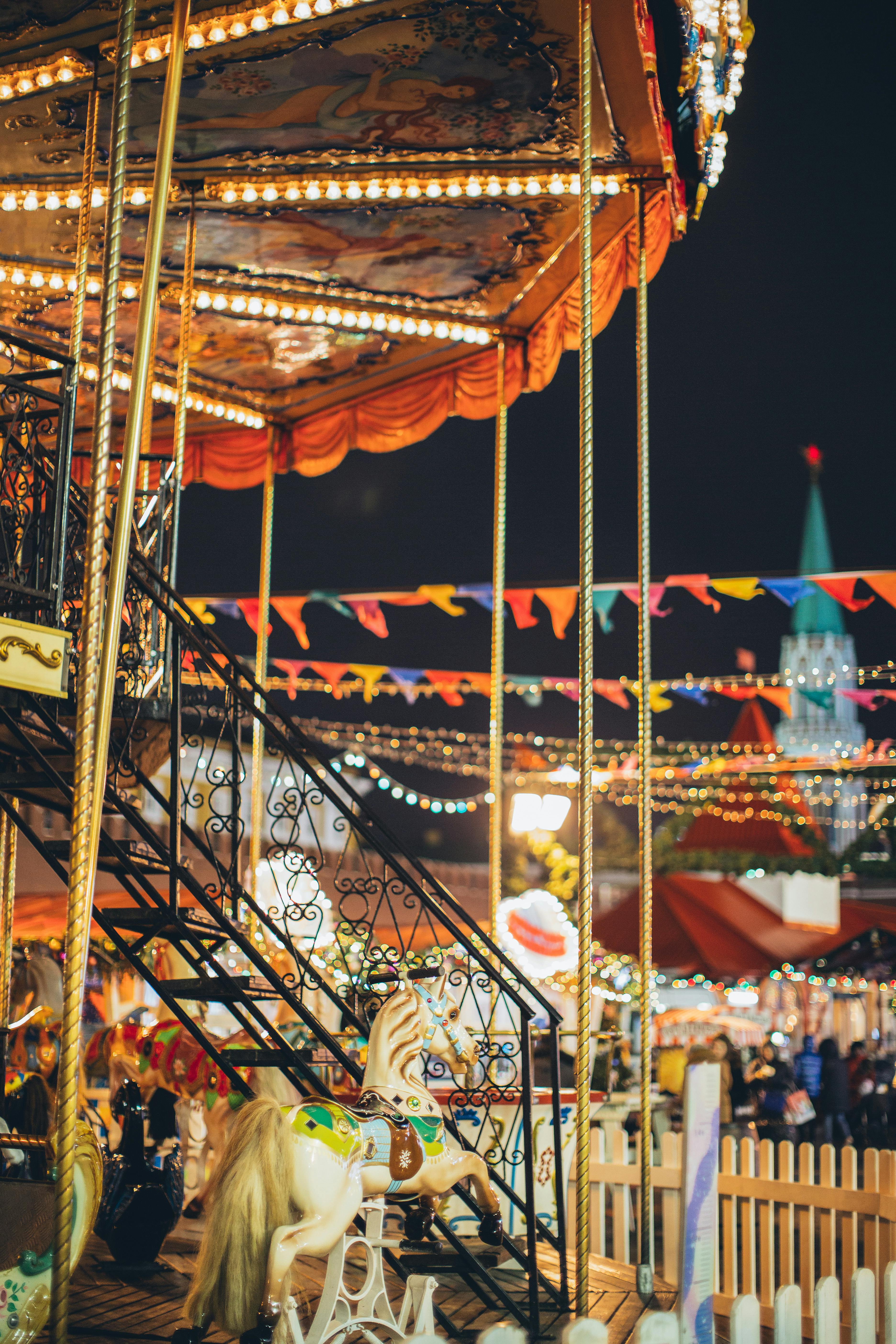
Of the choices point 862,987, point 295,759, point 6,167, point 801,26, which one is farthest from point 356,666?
point 862,987

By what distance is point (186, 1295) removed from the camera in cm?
480

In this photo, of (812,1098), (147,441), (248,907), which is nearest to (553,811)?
(812,1098)

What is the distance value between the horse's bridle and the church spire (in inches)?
717

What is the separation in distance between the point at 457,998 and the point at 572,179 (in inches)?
199

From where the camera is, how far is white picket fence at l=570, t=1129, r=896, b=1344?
5859 mm

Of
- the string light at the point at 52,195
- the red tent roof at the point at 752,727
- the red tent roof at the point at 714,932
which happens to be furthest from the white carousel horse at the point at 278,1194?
the red tent roof at the point at 752,727

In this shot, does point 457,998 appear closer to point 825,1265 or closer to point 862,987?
point 825,1265

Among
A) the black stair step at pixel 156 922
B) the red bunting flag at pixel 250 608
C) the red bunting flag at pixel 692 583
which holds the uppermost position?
the red bunting flag at pixel 250 608

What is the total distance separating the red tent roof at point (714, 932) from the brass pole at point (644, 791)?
8946 millimetres

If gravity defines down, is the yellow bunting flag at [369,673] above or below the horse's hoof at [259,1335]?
above

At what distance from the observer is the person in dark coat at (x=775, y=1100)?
33.5 feet

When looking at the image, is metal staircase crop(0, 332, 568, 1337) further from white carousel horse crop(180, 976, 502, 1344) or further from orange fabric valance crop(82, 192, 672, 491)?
orange fabric valance crop(82, 192, 672, 491)

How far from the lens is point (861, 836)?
25906 mm

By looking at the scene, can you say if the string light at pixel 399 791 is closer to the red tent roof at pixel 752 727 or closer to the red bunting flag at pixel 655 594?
the red bunting flag at pixel 655 594
